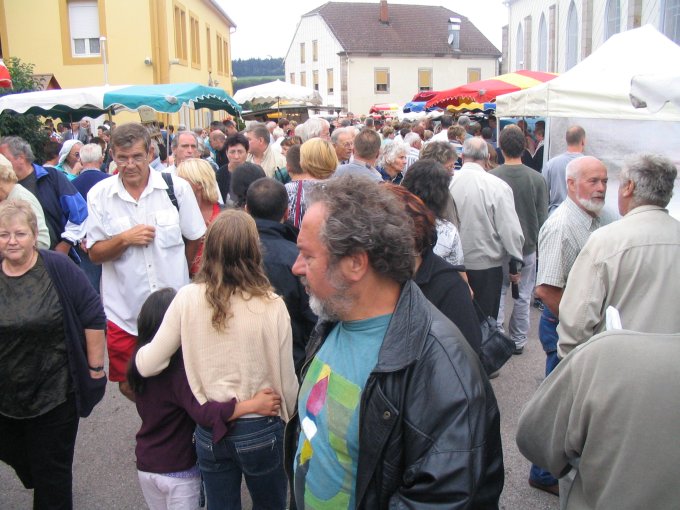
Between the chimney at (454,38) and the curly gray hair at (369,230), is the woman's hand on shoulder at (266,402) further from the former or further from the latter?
the chimney at (454,38)

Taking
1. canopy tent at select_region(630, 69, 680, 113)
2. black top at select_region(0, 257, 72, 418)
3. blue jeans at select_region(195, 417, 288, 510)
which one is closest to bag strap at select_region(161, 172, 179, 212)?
black top at select_region(0, 257, 72, 418)

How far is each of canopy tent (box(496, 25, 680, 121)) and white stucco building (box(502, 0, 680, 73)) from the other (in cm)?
1243

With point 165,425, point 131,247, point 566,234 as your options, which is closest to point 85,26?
point 131,247

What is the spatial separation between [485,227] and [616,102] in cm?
216

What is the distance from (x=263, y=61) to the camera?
334 feet

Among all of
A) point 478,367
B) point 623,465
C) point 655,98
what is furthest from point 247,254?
point 655,98

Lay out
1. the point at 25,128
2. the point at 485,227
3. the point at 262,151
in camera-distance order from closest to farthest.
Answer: the point at 485,227
the point at 262,151
the point at 25,128

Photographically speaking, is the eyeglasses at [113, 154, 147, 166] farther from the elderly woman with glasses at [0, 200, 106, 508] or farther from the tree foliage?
the tree foliage

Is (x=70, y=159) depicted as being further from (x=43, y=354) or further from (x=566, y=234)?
(x=566, y=234)

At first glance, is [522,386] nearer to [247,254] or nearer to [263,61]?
[247,254]

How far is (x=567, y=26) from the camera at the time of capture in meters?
26.0

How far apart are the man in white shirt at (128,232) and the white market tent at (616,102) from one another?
4033mm

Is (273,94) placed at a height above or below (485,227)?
above

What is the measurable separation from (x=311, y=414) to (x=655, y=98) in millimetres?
3485
